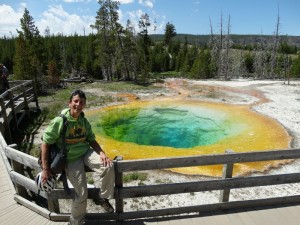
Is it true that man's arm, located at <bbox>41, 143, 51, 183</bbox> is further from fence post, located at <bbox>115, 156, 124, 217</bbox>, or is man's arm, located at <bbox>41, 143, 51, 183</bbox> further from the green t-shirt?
fence post, located at <bbox>115, 156, 124, 217</bbox>

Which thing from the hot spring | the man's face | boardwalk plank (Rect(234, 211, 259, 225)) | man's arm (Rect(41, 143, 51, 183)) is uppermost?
the man's face

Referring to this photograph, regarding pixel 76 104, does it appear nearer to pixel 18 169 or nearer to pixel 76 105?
pixel 76 105

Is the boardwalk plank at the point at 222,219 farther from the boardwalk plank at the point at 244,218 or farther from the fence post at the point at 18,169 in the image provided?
the fence post at the point at 18,169

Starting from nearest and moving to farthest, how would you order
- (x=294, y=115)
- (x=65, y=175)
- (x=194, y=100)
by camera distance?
(x=65, y=175) < (x=294, y=115) < (x=194, y=100)

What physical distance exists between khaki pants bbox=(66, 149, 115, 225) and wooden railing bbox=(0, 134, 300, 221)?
0.26 metres

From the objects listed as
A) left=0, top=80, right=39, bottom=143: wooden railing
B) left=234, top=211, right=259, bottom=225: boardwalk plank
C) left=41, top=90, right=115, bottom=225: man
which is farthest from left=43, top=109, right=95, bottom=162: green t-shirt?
left=0, top=80, right=39, bottom=143: wooden railing

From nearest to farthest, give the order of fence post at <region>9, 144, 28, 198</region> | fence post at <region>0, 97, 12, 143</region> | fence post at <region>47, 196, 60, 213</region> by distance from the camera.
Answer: fence post at <region>47, 196, 60, 213</region> → fence post at <region>9, 144, 28, 198</region> → fence post at <region>0, 97, 12, 143</region>

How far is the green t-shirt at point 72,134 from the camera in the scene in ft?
12.9

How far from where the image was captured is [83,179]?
421cm

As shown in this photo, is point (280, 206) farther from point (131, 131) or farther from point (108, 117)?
point (108, 117)

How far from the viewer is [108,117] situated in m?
18.4

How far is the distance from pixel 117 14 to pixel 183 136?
24.9m

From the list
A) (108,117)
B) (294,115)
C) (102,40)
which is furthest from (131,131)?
(102,40)

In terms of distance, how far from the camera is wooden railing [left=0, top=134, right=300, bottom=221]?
4531mm
